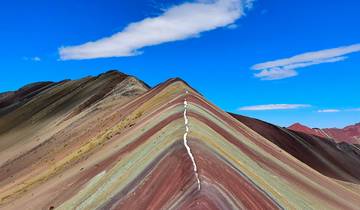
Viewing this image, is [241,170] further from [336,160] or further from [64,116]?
[336,160]

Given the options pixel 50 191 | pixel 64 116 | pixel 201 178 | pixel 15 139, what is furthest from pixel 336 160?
pixel 201 178

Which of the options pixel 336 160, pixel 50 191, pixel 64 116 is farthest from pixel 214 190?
pixel 336 160

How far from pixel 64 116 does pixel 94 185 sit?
214 ft

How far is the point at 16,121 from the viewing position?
114 metres

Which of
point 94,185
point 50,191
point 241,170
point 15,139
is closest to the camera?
point 241,170

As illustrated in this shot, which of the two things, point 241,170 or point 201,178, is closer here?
point 201,178

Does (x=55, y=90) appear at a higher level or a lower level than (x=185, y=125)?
higher

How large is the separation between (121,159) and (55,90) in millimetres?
105677

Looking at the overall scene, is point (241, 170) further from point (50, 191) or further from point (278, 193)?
point (50, 191)

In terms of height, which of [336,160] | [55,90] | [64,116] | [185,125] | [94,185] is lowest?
[336,160]

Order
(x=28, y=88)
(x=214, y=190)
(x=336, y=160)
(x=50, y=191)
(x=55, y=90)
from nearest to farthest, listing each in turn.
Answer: (x=214, y=190) < (x=50, y=191) < (x=336, y=160) < (x=55, y=90) < (x=28, y=88)

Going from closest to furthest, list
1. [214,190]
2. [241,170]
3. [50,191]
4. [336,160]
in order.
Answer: [214,190]
[241,170]
[50,191]
[336,160]

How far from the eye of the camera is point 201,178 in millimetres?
17422

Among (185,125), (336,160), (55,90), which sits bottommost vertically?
(336,160)
